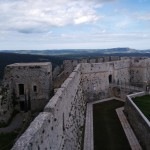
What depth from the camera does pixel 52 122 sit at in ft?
25.1

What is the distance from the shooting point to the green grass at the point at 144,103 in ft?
57.0

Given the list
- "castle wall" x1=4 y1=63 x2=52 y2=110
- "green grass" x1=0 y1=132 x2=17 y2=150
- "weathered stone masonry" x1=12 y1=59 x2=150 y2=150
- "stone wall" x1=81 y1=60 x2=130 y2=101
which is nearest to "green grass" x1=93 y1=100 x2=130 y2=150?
"weathered stone masonry" x1=12 y1=59 x2=150 y2=150

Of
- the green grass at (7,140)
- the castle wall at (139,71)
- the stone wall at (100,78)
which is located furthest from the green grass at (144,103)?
the green grass at (7,140)

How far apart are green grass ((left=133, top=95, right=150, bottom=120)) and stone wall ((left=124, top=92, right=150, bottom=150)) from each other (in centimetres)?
46

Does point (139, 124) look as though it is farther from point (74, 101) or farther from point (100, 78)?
point (100, 78)

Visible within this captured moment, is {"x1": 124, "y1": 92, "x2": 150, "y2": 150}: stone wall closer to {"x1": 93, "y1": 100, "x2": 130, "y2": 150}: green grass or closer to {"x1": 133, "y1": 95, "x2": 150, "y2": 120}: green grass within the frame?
{"x1": 133, "y1": 95, "x2": 150, "y2": 120}: green grass

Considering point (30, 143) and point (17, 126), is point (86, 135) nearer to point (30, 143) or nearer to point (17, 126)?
point (17, 126)

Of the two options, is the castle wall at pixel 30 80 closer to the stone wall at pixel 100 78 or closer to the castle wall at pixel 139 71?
the stone wall at pixel 100 78

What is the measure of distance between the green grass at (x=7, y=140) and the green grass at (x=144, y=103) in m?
7.21

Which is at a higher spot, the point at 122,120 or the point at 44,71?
the point at 44,71

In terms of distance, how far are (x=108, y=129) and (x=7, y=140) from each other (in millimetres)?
5863

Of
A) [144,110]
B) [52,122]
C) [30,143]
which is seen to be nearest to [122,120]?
[144,110]

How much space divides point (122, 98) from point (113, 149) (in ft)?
38.7

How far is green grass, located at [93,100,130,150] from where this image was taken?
49.2ft
